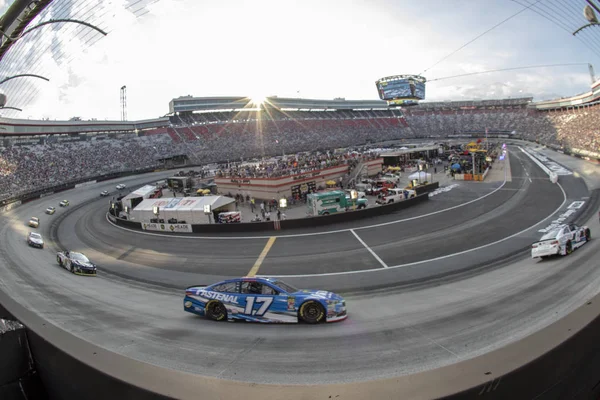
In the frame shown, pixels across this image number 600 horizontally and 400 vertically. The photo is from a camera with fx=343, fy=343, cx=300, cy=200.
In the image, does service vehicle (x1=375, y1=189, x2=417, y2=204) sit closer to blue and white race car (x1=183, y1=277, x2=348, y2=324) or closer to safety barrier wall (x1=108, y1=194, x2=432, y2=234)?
safety barrier wall (x1=108, y1=194, x2=432, y2=234)

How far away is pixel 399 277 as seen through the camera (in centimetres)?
1450

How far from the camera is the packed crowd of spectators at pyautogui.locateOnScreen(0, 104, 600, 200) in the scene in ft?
165

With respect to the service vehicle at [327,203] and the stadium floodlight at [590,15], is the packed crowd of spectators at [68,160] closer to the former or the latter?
the service vehicle at [327,203]

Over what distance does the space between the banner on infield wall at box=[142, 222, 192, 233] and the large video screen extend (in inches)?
3623

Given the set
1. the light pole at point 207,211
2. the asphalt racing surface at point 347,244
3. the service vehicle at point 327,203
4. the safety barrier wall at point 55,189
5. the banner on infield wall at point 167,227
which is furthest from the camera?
the safety barrier wall at point 55,189

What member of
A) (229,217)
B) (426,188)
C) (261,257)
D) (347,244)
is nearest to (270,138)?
(426,188)

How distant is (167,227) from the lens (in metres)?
28.1

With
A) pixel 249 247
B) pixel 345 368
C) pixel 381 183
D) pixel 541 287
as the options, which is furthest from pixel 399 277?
pixel 381 183

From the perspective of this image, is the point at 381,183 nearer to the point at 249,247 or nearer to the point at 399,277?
the point at 249,247

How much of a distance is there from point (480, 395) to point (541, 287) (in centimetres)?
→ 1163

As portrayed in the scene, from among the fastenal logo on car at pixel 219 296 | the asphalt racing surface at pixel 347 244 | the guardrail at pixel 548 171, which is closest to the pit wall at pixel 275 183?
the asphalt racing surface at pixel 347 244

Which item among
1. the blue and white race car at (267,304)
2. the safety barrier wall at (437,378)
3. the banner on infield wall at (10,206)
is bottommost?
the banner on infield wall at (10,206)

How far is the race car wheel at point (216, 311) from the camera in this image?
9844 millimetres

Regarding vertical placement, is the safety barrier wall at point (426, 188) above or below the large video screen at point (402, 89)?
below
